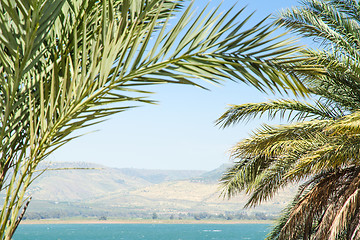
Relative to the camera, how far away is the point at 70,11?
331 cm

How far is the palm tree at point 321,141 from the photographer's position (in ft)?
24.0

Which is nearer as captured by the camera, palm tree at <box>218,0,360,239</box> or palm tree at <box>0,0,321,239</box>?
palm tree at <box>0,0,321,239</box>

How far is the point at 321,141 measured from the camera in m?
7.85

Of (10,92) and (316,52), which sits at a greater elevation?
(316,52)

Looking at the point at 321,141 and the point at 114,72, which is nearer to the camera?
the point at 114,72

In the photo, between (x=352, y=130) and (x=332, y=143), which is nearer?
(x=352, y=130)

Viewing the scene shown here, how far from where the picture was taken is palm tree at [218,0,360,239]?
24.0ft

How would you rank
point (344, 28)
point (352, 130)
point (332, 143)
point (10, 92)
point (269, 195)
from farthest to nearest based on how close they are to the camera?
1. point (269, 195)
2. point (344, 28)
3. point (332, 143)
4. point (352, 130)
5. point (10, 92)

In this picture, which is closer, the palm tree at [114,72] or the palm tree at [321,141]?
the palm tree at [114,72]

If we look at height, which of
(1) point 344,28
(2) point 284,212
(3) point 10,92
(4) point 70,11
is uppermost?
(1) point 344,28

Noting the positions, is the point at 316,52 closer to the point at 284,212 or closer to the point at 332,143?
the point at 332,143

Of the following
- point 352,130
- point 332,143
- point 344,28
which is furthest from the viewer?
point 344,28

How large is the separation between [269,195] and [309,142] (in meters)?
2.57

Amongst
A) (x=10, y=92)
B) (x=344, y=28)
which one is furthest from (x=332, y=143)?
(x=10, y=92)
